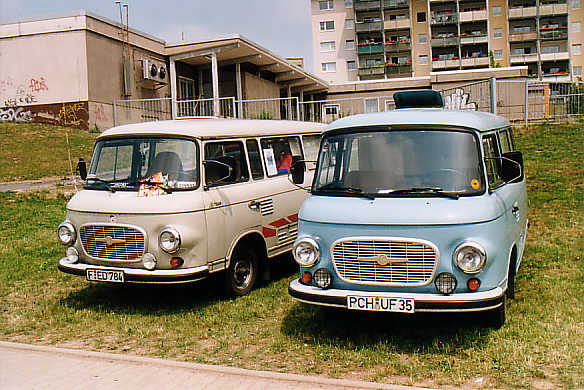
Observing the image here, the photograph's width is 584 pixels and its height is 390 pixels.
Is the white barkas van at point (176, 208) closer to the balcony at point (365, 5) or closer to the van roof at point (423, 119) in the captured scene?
the van roof at point (423, 119)

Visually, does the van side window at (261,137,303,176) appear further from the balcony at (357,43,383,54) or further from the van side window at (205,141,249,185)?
the balcony at (357,43,383,54)

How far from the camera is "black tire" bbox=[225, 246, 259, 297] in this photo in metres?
7.53

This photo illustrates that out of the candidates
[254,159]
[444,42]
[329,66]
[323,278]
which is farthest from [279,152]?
[329,66]

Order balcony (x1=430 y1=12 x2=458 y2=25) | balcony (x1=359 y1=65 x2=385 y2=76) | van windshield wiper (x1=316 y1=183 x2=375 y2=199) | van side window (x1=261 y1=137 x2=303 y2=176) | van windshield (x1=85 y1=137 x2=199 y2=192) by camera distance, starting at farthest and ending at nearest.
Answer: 1. balcony (x1=359 y1=65 x2=385 y2=76)
2. balcony (x1=430 y1=12 x2=458 y2=25)
3. van side window (x1=261 y1=137 x2=303 y2=176)
4. van windshield (x1=85 y1=137 x2=199 y2=192)
5. van windshield wiper (x1=316 y1=183 x2=375 y2=199)

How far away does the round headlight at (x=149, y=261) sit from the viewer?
22.4 feet

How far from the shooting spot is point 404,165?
594cm

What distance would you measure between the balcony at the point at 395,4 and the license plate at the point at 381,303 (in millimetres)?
77188

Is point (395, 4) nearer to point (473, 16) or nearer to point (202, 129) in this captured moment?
point (473, 16)

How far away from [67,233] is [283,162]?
3.30m

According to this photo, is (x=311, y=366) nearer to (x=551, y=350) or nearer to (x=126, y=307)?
(x=551, y=350)

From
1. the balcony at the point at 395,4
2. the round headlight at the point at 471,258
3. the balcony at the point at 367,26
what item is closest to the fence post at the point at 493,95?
the round headlight at the point at 471,258

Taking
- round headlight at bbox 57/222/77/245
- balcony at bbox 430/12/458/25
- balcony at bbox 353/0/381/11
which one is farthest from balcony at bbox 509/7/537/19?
round headlight at bbox 57/222/77/245

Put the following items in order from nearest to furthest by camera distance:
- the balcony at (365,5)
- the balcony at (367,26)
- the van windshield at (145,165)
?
the van windshield at (145,165) < the balcony at (367,26) < the balcony at (365,5)

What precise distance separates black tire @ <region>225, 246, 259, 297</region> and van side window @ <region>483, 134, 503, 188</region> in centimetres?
338
